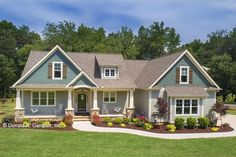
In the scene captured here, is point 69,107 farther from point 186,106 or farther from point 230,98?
point 230,98

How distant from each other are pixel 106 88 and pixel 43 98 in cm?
616

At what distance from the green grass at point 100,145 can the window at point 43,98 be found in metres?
7.31

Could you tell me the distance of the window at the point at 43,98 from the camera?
28.5 metres

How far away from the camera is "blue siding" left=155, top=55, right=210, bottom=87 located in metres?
27.9

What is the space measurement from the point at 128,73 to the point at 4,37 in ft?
191

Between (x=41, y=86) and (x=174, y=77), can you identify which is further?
(x=174, y=77)

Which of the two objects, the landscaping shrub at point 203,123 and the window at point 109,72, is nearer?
the landscaping shrub at point 203,123

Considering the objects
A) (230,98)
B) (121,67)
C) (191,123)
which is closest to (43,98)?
(121,67)

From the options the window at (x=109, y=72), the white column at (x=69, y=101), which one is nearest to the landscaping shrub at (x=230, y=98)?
→ the window at (x=109, y=72)

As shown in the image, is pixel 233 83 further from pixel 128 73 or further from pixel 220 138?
pixel 220 138

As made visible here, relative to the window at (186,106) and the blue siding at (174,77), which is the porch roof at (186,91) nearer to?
the blue siding at (174,77)

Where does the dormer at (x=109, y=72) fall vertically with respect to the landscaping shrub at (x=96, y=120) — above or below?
above

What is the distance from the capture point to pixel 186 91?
89.6ft

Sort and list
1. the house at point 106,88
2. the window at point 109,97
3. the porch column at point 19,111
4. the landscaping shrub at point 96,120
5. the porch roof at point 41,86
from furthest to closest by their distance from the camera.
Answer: the window at point 109,97, the house at point 106,88, the porch roof at point 41,86, the porch column at point 19,111, the landscaping shrub at point 96,120
